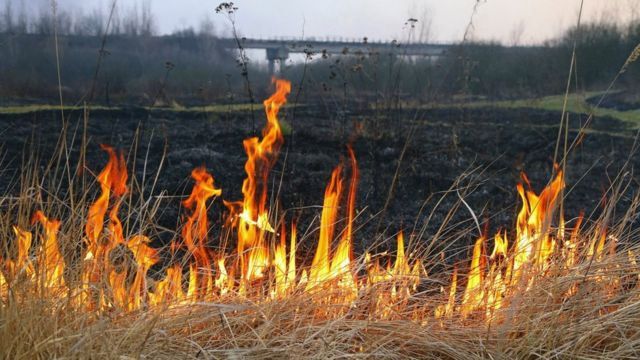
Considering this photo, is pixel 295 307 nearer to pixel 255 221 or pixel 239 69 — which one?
pixel 255 221

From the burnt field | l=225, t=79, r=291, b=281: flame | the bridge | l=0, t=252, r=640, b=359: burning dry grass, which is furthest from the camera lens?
the bridge

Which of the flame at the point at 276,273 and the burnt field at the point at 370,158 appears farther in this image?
the burnt field at the point at 370,158

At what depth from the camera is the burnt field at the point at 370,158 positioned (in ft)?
15.2

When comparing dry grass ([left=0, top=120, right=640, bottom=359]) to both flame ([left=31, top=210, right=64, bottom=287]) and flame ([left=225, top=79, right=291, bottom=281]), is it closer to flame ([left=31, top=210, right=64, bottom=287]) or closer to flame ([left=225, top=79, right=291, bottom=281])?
flame ([left=31, top=210, right=64, bottom=287])


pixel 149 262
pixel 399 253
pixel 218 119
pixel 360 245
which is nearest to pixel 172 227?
pixel 360 245

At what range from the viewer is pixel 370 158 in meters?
6.86

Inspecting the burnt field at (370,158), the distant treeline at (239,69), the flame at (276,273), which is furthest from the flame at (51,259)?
the distant treeline at (239,69)

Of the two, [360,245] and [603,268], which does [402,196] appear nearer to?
[360,245]

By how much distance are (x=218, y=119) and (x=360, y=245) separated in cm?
670

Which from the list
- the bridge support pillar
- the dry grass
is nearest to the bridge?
the bridge support pillar

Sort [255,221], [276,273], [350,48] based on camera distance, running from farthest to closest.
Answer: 1. [350,48]
2. [255,221]
3. [276,273]

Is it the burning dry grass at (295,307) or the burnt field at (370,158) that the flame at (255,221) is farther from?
the burnt field at (370,158)

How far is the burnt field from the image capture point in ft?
15.2

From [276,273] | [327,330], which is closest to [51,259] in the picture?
[276,273]
